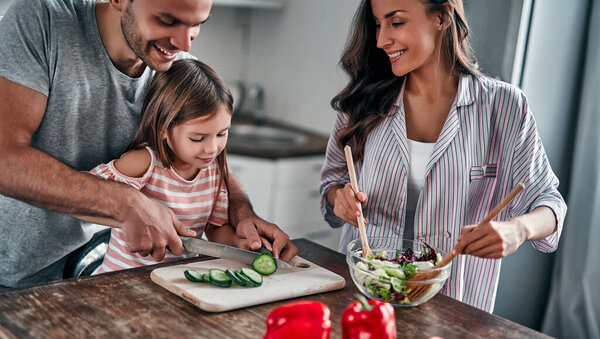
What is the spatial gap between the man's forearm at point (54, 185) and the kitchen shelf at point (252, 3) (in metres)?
2.35

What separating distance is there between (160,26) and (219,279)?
665 mm

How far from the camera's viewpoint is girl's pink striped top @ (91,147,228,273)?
69.9 inches

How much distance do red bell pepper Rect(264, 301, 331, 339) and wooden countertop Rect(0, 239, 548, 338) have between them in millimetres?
129

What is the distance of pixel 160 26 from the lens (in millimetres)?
1676

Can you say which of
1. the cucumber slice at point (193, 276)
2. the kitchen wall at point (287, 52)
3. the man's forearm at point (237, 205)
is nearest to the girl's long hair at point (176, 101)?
the man's forearm at point (237, 205)

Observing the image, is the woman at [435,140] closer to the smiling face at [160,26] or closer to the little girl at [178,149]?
the little girl at [178,149]

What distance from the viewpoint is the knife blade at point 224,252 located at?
160 cm

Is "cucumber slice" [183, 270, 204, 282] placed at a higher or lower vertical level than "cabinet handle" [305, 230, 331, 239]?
higher

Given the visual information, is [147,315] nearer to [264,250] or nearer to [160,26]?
[264,250]

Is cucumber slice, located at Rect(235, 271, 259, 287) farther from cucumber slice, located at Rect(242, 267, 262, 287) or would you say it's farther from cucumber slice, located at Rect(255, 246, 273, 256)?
cucumber slice, located at Rect(255, 246, 273, 256)

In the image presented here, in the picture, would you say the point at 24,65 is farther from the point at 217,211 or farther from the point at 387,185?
the point at 387,185

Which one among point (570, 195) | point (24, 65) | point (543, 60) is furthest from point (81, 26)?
point (570, 195)

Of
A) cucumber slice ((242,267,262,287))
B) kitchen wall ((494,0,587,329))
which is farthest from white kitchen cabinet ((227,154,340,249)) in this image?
cucumber slice ((242,267,262,287))

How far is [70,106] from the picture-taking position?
1751 mm
